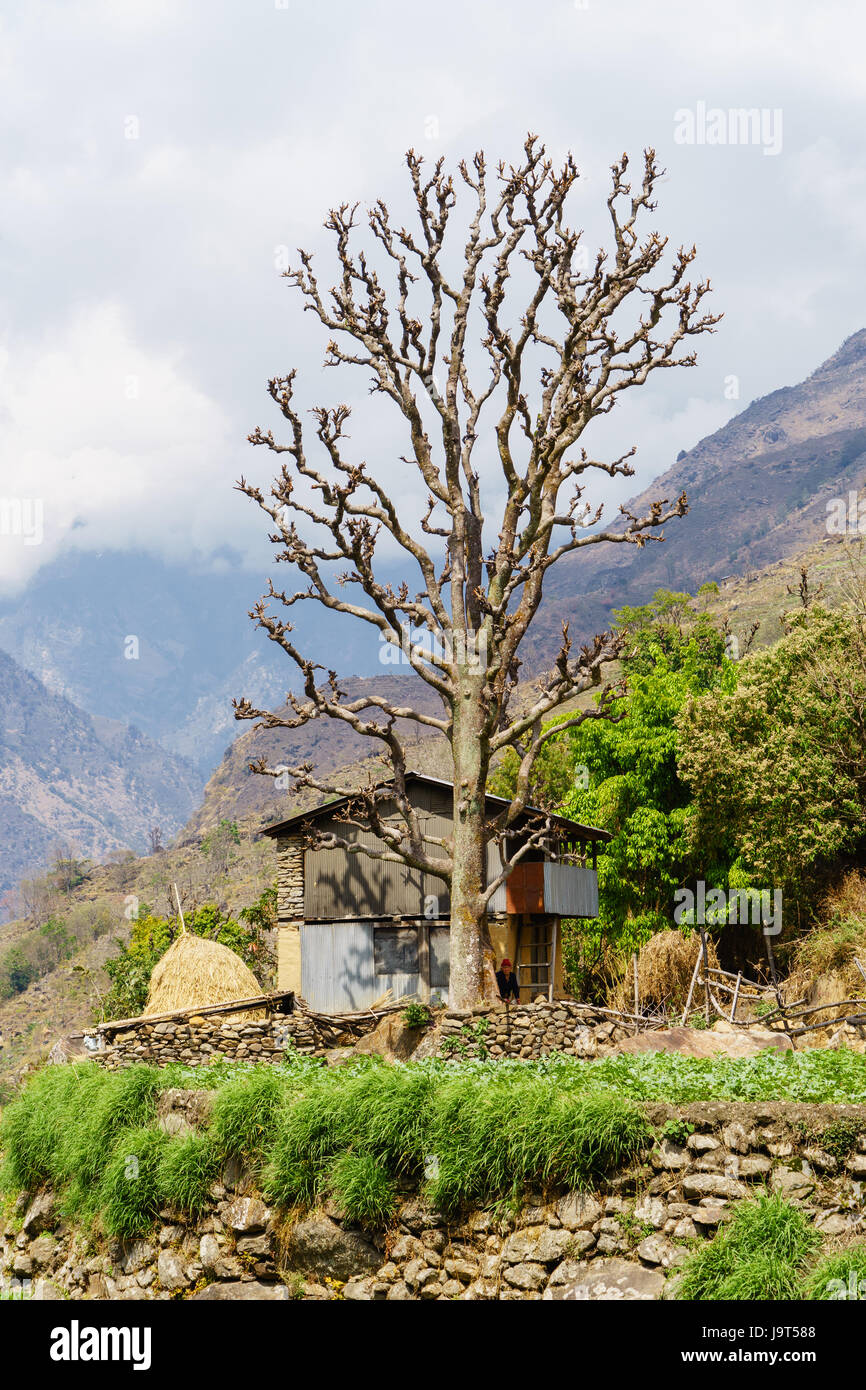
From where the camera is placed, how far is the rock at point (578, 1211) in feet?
36.9

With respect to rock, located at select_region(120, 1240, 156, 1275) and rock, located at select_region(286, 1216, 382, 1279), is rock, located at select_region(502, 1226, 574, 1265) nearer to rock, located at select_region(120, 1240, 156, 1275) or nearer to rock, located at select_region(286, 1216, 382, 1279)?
rock, located at select_region(286, 1216, 382, 1279)

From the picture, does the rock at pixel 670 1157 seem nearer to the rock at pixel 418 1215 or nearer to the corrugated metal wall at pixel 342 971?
the rock at pixel 418 1215

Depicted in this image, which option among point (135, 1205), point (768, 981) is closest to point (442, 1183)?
point (135, 1205)

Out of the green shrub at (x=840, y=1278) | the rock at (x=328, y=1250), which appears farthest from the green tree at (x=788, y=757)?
the green shrub at (x=840, y=1278)

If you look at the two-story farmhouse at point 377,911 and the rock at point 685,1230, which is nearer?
the rock at point 685,1230

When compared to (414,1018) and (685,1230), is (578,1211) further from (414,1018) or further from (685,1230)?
(414,1018)

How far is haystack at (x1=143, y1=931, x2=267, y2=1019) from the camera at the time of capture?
81.5 ft

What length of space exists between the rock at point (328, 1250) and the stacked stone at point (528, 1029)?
6326mm

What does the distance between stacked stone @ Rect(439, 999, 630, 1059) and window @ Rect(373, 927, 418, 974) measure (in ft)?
19.2

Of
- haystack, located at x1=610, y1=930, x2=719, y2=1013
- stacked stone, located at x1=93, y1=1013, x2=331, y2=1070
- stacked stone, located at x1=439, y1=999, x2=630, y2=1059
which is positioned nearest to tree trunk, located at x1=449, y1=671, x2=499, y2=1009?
stacked stone, located at x1=439, y1=999, x2=630, y2=1059

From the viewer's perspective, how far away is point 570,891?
28344 mm

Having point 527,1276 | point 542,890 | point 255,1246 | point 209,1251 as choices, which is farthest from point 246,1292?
point 542,890
